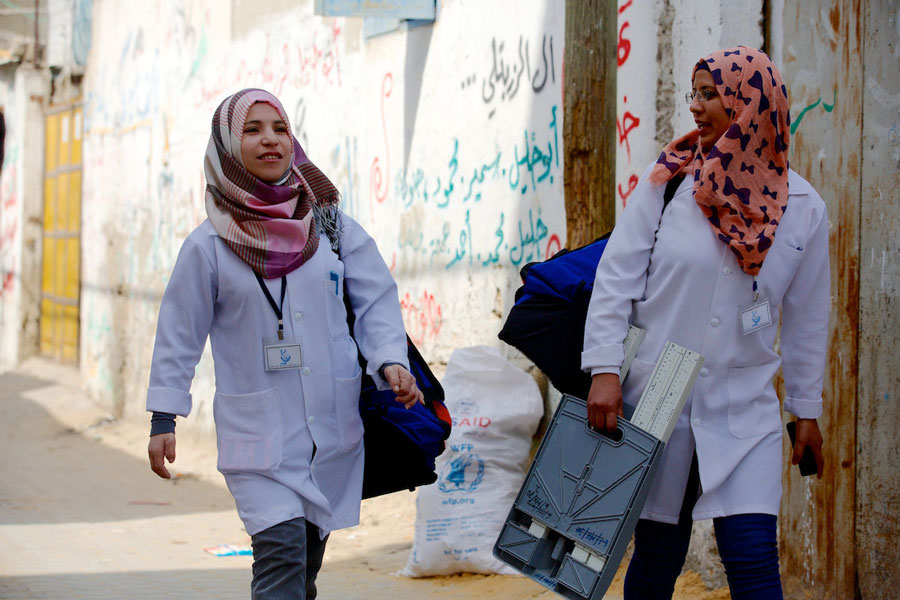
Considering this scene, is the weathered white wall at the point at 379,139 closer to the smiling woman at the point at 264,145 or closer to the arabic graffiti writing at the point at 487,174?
the arabic graffiti writing at the point at 487,174

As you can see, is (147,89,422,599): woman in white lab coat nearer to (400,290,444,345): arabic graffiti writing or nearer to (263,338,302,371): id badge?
(263,338,302,371): id badge

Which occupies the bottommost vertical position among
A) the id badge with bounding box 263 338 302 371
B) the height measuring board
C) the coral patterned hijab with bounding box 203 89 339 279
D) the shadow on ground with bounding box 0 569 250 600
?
the shadow on ground with bounding box 0 569 250 600

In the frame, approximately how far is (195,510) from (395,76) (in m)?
3.15

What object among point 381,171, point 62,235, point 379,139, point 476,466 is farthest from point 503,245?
point 62,235

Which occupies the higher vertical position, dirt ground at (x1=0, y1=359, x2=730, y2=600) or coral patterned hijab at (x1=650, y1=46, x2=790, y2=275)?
coral patterned hijab at (x1=650, y1=46, x2=790, y2=275)

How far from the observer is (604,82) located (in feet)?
15.1

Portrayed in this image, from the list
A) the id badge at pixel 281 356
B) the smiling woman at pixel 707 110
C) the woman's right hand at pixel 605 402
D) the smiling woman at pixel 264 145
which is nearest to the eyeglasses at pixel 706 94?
the smiling woman at pixel 707 110

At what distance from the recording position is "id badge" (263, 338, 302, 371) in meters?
2.93

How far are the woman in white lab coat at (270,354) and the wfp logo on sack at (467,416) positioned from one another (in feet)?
7.04

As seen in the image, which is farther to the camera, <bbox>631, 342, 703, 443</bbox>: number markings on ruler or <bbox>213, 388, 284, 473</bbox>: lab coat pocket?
<bbox>213, 388, 284, 473</bbox>: lab coat pocket

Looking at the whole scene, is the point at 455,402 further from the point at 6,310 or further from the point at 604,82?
the point at 6,310

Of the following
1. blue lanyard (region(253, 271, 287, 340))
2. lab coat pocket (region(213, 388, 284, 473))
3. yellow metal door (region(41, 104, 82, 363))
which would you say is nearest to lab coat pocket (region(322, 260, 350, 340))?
blue lanyard (region(253, 271, 287, 340))

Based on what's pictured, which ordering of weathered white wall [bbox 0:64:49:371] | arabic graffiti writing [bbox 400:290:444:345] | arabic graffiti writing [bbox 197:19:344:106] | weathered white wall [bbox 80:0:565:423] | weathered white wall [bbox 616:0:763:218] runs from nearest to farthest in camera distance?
weathered white wall [bbox 616:0:763:218], weathered white wall [bbox 80:0:565:423], arabic graffiti writing [bbox 400:290:444:345], arabic graffiti writing [bbox 197:19:344:106], weathered white wall [bbox 0:64:49:371]

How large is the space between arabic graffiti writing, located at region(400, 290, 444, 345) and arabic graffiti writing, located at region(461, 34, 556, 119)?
125 cm
